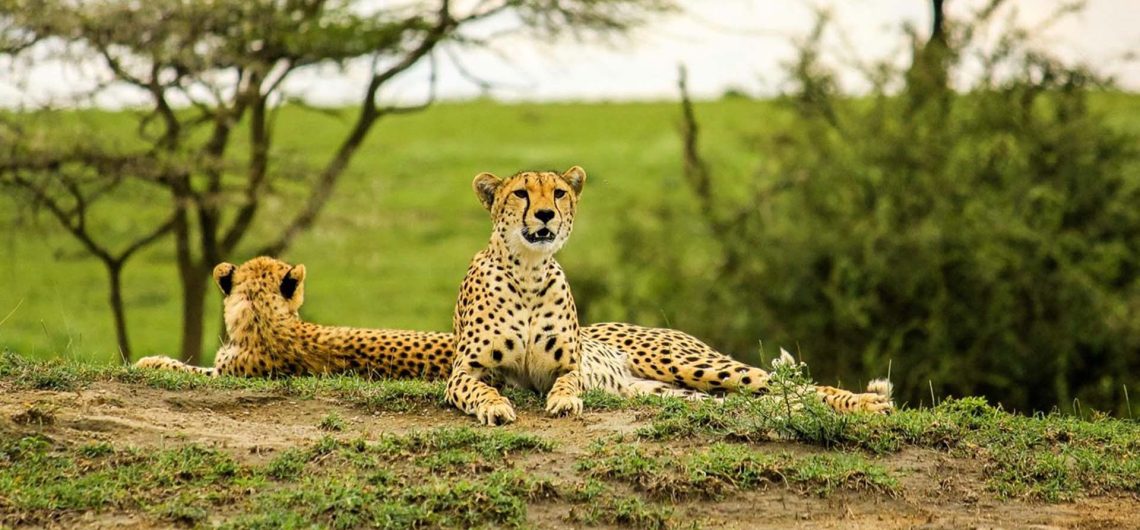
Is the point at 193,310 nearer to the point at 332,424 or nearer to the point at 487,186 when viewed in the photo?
the point at 487,186

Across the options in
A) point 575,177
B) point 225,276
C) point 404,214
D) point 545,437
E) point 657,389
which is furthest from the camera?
point 404,214

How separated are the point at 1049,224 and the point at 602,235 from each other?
876 cm

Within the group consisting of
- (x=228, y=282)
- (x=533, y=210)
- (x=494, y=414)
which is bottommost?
(x=494, y=414)

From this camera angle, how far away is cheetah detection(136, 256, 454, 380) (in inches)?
313

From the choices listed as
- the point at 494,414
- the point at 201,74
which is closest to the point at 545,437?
the point at 494,414

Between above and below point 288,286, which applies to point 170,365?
below

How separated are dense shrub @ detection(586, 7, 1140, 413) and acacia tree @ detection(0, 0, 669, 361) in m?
3.10

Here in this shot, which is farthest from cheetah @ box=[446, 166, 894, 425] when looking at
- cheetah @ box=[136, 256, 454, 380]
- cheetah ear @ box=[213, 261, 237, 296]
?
cheetah ear @ box=[213, 261, 237, 296]

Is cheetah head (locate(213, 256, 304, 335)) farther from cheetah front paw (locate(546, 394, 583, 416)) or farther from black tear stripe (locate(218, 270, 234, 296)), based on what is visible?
cheetah front paw (locate(546, 394, 583, 416))

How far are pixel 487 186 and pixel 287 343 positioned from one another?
57.5 inches

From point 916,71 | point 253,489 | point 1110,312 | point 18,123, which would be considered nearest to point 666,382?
point 253,489

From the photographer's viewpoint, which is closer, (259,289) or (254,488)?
(254,488)

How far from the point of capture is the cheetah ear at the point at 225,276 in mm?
8172

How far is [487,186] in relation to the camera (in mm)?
7305
